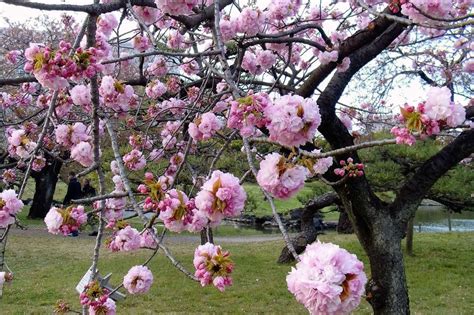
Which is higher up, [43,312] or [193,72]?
[193,72]

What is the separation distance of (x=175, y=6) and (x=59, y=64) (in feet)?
2.17

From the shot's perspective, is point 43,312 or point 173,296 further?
point 173,296

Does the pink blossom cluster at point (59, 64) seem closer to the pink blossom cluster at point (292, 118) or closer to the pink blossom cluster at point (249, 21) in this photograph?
the pink blossom cluster at point (292, 118)

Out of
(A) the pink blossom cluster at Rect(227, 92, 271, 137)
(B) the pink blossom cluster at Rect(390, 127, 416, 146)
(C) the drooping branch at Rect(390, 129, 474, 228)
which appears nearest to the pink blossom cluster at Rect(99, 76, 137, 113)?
(A) the pink blossom cluster at Rect(227, 92, 271, 137)

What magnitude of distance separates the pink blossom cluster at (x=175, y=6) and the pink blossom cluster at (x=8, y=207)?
960 millimetres

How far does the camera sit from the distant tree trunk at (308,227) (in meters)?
7.16

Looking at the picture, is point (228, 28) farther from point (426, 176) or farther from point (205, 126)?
point (426, 176)

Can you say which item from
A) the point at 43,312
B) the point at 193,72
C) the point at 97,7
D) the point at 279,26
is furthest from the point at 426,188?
the point at 43,312

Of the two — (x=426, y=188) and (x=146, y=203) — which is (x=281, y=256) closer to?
(x=426, y=188)

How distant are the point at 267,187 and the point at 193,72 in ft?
10.5

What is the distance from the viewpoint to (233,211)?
1427mm

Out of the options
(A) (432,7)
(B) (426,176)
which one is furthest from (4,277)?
(B) (426,176)

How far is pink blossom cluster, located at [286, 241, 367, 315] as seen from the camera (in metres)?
1.09

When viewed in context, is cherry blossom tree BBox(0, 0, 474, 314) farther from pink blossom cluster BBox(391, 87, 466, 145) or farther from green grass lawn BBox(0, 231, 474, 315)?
green grass lawn BBox(0, 231, 474, 315)
